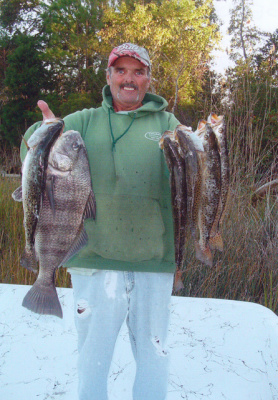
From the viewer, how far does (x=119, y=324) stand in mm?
1957

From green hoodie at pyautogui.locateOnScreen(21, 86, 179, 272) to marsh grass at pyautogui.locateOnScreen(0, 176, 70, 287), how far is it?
7.56 feet

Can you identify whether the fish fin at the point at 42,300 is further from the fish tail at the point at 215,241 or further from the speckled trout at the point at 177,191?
the fish tail at the point at 215,241

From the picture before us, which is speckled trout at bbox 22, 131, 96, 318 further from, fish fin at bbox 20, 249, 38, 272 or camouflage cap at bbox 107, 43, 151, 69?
camouflage cap at bbox 107, 43, 151, 69

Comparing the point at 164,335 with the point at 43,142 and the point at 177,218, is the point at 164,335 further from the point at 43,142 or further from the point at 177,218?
the point at 43,142

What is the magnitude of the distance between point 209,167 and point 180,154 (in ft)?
0.53

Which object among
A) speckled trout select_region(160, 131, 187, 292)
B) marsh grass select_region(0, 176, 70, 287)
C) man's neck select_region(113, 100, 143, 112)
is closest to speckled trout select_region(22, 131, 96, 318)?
speckled trout select_region(160, 131, 187, 292)

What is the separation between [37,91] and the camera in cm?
2102

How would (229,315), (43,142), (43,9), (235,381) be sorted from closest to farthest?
(43,142) → (235,381) → (229,315) → (43,9)

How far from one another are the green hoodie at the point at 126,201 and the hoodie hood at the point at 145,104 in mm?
41

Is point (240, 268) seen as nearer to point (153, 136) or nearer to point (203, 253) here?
point (203, 253)

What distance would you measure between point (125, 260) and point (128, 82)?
105 cm

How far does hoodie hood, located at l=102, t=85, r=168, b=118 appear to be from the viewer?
2.10 m

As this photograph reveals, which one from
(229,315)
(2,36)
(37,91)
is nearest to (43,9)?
(2,36)

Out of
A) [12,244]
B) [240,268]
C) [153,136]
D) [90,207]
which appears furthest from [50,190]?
[12,244]
